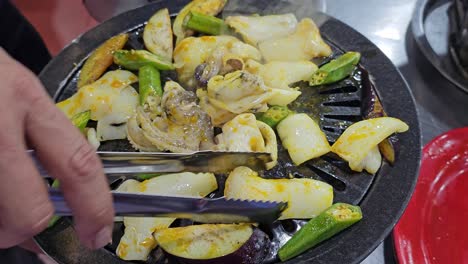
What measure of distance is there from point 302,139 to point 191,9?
1.02 m

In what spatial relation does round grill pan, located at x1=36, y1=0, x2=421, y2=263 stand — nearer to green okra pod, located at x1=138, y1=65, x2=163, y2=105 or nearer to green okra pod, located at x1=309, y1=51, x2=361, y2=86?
green okra pod, located at x1=309, y1=51, x2=361, y2=86

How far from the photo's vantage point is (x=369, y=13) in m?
3.35

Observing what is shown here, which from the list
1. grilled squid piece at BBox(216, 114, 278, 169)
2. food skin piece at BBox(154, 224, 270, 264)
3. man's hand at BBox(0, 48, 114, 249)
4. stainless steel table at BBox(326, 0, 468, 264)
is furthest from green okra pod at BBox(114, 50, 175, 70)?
stainless steel table at BBox(326, 0, 468, 264)

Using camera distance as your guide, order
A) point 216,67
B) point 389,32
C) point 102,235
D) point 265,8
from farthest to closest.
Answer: point 389,32, point 265,8, point 216,67, point 102,235

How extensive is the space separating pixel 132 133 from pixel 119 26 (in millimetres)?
859

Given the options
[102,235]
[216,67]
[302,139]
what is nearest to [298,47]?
[216,67]

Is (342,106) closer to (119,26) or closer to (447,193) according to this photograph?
(447,193)

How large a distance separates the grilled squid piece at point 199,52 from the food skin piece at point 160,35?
0.07 metres

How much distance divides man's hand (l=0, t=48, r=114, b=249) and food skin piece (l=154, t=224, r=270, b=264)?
1.93 ft

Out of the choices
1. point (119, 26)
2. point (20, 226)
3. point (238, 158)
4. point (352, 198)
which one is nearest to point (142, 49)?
point (119, 26)

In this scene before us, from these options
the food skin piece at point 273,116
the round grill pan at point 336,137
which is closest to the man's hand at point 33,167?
the round grill pan at point 336,137

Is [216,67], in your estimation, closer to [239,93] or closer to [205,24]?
[239,93]

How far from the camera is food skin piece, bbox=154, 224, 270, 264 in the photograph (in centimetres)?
169

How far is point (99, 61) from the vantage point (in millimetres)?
2367
